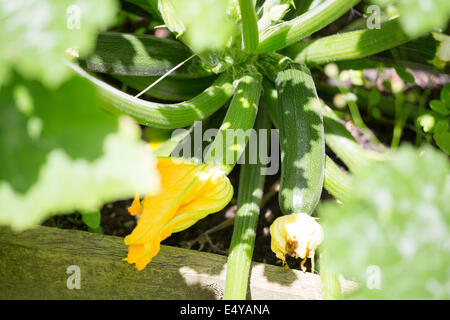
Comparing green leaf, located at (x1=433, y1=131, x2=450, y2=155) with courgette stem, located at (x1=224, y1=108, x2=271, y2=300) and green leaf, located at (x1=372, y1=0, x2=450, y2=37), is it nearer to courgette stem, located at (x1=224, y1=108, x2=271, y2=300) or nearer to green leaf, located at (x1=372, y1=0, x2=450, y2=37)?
courgette stem, located at (x1=224, y1=108, x2=271, y2=300)

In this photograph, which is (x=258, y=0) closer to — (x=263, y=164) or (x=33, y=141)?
(x=263, y=164)

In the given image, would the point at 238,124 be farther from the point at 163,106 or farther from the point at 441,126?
the point at 441,126

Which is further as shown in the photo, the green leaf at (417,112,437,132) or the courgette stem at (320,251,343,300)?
the green leaf at (417,112,437,132)

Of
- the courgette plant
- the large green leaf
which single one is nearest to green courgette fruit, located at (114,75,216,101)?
the courgette plant

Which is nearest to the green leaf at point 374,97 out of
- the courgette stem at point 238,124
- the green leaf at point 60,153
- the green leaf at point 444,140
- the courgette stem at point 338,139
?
the courgette stem at point 338,139

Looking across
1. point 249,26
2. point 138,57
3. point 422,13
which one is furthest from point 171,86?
point 422,13

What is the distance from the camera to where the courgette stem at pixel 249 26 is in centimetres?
117

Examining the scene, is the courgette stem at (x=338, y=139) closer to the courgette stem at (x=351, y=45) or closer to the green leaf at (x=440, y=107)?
the courgette stem at (x=351, y=45)

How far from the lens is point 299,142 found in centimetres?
143

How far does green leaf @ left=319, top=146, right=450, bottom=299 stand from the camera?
0.65m

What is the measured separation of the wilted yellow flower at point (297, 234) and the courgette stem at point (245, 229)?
12 cm

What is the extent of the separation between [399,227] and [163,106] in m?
0.77

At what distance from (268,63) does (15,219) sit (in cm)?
123
